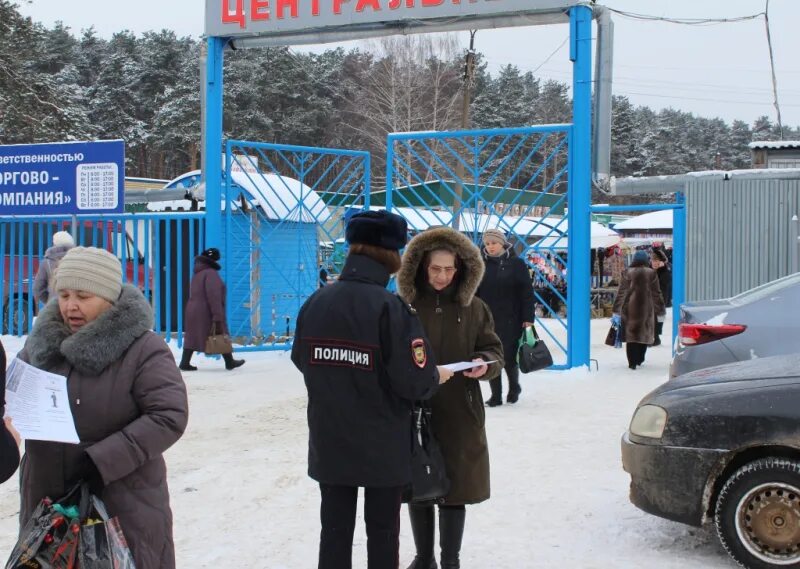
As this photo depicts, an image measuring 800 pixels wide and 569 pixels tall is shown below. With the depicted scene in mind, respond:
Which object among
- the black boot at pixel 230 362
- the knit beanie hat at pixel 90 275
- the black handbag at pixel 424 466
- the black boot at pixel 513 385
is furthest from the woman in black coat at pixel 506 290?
the knit beanie hat at pixel 90 275

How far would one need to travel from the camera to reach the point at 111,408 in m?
2.88

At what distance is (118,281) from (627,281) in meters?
10.0

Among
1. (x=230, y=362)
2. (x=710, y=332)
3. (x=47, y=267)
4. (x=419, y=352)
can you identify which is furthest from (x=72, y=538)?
(x=230, y=362)

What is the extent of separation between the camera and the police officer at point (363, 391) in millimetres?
3387

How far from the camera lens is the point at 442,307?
4.14 m

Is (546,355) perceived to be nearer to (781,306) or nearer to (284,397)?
(781,306)

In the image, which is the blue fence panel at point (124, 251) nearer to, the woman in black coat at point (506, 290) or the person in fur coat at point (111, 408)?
the woman in black coat at point (506, 290)

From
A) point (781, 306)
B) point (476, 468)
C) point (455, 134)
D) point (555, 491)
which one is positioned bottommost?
point (555, 491)

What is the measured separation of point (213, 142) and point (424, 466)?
956 centimetres

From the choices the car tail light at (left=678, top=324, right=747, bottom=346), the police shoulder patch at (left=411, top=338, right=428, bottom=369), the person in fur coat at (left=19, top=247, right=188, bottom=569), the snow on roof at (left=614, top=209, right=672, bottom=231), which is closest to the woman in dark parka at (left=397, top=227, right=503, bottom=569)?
the police shoulder patch at (left=411, top=338, right=428, bottom=369)

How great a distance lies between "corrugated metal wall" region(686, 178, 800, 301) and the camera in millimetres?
12633

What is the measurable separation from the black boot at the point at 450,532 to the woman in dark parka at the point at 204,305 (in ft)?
24.7

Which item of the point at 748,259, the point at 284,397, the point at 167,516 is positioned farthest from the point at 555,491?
the point at 748,259

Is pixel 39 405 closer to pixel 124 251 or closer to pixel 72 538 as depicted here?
pixel 72 538
